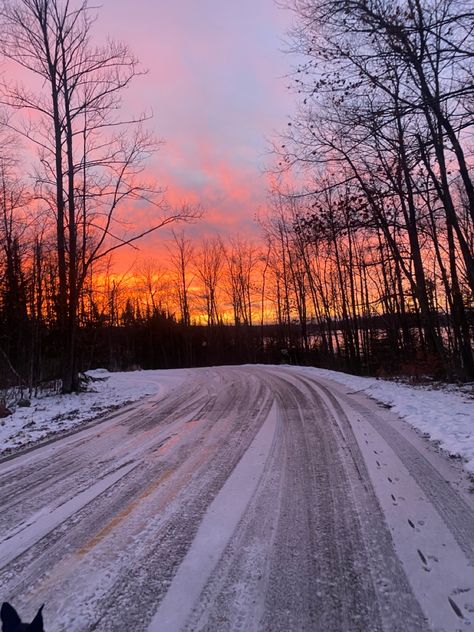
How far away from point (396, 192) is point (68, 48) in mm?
11529

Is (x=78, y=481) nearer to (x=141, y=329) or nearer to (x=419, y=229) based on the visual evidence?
(x=419, y=229)

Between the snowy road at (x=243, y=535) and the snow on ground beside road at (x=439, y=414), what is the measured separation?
0.36m

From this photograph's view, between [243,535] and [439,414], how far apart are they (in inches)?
236

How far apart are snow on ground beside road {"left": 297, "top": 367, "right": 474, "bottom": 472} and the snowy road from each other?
14.1 inches

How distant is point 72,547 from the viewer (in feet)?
12.4

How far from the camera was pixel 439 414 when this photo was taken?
28.4ft

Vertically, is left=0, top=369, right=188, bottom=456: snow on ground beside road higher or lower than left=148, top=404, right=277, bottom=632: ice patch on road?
higher

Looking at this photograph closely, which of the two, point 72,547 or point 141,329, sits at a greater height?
point 141,329

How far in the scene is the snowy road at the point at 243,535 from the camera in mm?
2797

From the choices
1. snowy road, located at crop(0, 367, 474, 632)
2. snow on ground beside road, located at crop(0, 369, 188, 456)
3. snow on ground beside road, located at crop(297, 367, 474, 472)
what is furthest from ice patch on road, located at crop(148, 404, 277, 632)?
snow on ground beside road, located at crop(0, 369, 188, 456)

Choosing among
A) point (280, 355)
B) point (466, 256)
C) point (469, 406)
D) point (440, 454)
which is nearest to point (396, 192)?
point (466, 256)

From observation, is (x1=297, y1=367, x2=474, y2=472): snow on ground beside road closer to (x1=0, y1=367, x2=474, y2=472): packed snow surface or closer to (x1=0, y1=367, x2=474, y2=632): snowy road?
(x1=0, y1=367, x2=474, y2=472): packed snow surface

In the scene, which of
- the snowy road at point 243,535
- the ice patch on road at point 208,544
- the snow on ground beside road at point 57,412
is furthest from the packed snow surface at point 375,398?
the ice patch on road at point 208,544

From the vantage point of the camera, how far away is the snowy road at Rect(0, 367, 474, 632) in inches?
110
